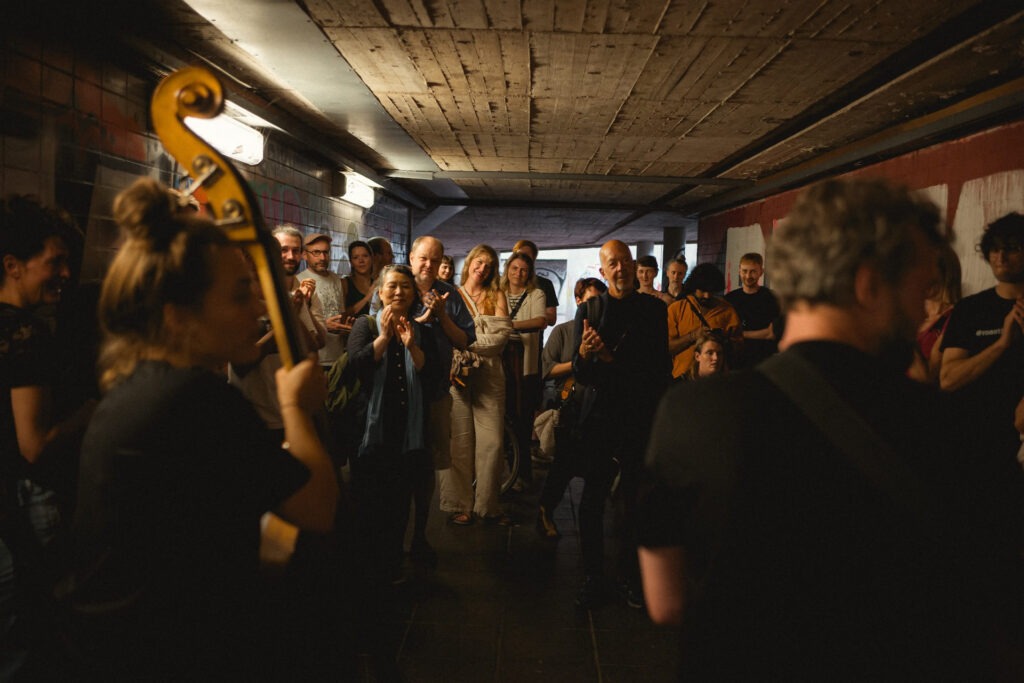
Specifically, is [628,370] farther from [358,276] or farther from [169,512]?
[358,276]

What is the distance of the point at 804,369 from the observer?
1082 millimetres

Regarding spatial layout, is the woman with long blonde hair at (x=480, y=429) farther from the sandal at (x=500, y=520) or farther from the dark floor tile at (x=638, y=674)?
the dark floor tile at (x=638, y=674)

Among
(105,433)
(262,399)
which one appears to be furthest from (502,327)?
(105,433)

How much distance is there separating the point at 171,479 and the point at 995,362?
339 centimetres

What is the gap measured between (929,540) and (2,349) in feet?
8.08

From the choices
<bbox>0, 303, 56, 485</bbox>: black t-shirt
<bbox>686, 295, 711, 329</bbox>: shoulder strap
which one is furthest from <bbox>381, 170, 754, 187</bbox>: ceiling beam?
<bbox>0, 303, 56, 485</bbox>: black t-shirt

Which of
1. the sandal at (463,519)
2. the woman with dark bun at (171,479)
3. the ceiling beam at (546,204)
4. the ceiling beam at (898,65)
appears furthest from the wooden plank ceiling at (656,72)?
the ceiling beam at (546,204)

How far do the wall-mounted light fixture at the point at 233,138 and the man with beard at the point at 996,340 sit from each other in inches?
174

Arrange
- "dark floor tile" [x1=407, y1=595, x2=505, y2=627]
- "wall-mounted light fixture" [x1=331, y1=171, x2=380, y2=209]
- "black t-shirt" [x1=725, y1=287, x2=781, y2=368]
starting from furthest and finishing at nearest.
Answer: "wall-mounted light fixture" [x1=331, y1=171, x2=380, y2=209] → "black t-shirt" [x1=725, y1=287, x2=781, y2=368] → "dark floor tile" [x1=407, y1=595, x2=505, y2=627]

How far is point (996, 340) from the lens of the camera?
10.2 feet

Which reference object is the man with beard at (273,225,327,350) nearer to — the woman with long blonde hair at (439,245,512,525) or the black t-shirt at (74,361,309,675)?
the woman with long blonde hair at (439,245,512,525)

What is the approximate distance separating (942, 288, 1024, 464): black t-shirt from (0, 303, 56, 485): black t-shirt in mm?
A: 3653

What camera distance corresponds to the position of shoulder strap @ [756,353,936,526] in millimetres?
1023

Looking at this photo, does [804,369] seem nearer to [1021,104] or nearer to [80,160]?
[80,160]
